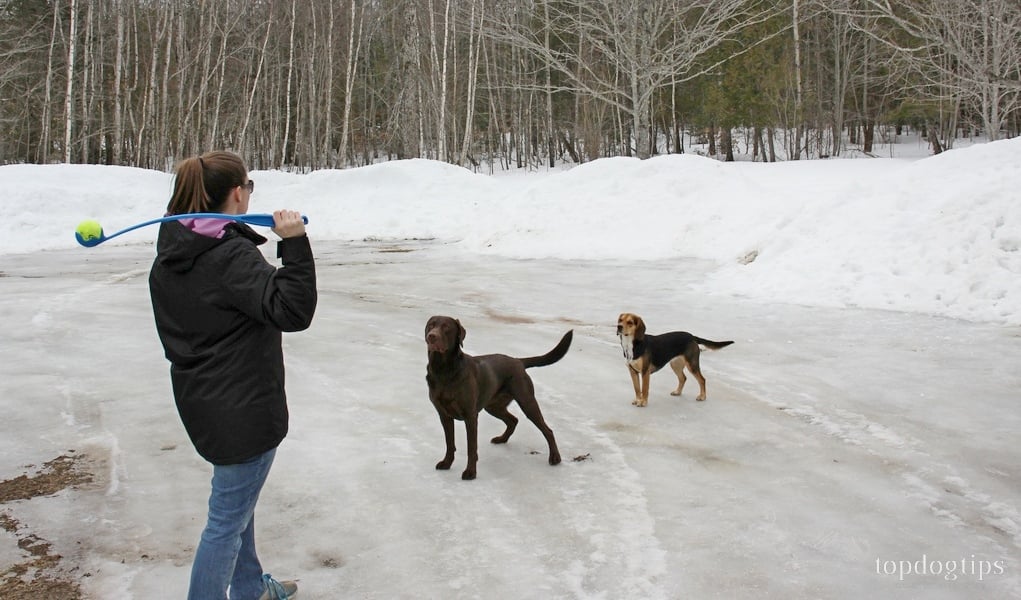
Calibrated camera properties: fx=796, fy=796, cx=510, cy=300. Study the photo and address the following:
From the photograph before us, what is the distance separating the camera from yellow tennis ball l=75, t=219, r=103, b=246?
2457 millimetres

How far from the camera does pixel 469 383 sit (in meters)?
4.07

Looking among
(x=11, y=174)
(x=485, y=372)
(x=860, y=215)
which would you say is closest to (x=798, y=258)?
(x=860, y=215)

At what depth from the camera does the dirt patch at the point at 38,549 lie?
3.09 metres

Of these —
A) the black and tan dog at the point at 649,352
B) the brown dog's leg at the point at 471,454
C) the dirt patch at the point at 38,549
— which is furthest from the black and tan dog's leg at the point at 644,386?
the dirt patch at the point at 38,549

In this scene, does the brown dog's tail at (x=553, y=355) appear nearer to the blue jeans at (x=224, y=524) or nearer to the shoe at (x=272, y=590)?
the shoe at (x=272, y=590)

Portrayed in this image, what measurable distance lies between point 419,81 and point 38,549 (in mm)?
35522

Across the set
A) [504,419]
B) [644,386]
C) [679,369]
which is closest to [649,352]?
[644,386]

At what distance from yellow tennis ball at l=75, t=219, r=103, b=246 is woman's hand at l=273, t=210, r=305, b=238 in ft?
1.87

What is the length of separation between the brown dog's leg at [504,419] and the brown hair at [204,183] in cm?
246

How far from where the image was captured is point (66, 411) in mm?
5594

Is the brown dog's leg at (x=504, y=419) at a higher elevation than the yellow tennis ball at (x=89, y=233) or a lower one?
lower

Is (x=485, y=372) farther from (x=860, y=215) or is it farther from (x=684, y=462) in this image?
(x=860, y=215)

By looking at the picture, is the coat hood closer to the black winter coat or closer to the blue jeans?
the black winter coat

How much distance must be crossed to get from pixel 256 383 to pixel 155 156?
36759 mm
